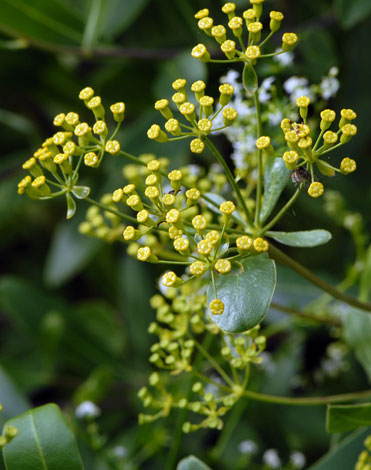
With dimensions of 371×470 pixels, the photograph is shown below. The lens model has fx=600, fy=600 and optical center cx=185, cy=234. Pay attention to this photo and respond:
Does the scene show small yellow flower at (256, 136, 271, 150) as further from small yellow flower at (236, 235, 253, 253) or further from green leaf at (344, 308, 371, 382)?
green leaf at (344, 308, 371, 382)

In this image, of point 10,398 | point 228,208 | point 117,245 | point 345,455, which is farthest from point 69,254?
point 228,208

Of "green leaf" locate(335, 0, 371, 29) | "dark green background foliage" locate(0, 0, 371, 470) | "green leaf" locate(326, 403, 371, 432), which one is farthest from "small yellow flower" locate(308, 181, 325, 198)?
"green leaf" locate(335, 0, 371, 29)

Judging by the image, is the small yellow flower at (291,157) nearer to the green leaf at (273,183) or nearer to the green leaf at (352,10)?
the green leaf at (273,183)

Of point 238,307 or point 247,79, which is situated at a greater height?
point 247,79

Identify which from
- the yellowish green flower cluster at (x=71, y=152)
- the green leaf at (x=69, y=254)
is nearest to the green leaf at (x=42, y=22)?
the green leaf at (x=69, y=254)

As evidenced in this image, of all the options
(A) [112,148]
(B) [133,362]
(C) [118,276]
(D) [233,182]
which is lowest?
(B) [133,362]

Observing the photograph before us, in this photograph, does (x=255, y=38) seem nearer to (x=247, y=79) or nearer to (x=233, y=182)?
(x=247, y=79)

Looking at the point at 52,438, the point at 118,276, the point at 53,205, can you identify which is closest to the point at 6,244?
the point at 53,205
